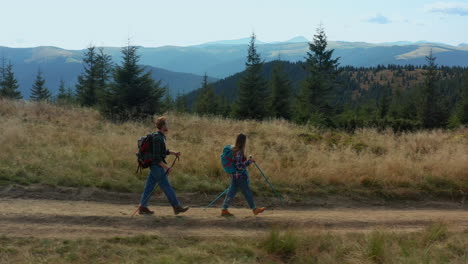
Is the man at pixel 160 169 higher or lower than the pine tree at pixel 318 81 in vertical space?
lower

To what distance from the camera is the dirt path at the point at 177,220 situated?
618 centimetres

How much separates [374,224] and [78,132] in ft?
33.0

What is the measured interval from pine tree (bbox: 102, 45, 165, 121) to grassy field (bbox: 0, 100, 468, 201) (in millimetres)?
4499

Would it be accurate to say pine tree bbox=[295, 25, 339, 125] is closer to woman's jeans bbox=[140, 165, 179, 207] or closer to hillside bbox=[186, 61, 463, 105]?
woman's jeans bbox=[140, 165, 179, 207]

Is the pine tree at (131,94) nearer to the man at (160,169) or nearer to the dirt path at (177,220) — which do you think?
the dirt path at (177,220)

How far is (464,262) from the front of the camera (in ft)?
17.4

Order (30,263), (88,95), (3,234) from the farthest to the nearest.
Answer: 1. (88,95)
2. (3,234)
3. (30,263)

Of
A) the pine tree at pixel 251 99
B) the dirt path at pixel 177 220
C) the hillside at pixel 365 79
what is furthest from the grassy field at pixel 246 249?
the hillside at pixel 365 79

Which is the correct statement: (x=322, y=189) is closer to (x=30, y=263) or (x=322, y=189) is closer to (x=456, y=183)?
(x=456, y=183)

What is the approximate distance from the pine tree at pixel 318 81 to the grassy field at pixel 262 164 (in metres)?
20.6

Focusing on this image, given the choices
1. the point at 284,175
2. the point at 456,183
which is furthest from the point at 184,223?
the point at 456,183

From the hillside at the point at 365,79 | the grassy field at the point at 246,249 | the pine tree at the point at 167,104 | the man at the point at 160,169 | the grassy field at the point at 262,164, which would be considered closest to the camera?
the grassy field at the point at 246,249

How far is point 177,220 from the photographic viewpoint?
686cm

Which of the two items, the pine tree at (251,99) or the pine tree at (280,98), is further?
the pine tree at (280,98)
